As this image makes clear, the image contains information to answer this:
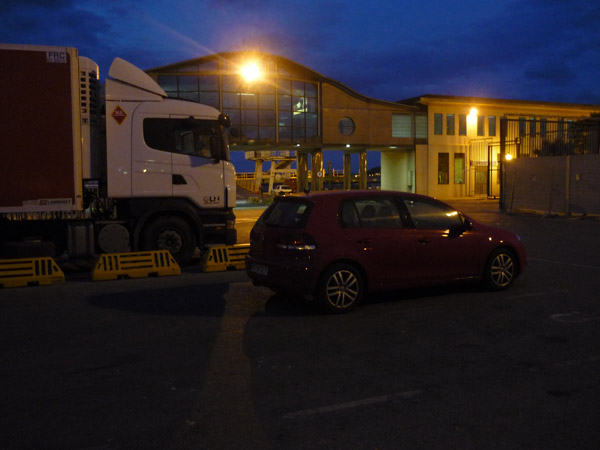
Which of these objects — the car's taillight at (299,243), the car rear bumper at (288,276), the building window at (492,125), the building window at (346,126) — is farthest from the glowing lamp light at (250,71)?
the car's taillight at (299,243)

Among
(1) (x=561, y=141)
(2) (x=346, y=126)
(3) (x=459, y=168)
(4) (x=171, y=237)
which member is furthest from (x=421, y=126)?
(4) (x=171, y=237)

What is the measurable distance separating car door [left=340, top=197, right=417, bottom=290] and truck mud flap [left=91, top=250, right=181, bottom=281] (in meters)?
4.04

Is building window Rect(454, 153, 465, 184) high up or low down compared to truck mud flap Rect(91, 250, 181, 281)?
up

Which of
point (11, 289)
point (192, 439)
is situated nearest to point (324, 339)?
point (192, 439)

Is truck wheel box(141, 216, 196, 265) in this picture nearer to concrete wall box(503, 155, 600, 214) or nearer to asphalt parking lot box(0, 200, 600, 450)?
asphalt parking lot box(0, 200, 600, 450)

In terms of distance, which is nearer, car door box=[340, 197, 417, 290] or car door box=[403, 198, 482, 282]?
car door box=[340, 197, 417, 290]

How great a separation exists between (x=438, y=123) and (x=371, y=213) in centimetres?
4016

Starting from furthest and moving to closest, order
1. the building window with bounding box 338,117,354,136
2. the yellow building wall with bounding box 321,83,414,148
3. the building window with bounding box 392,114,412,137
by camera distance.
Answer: the building window with bounding box 392,114,412,137 < the building window with bounding box 338,117,354,136 < the yellow building wall with bounding box 321,83,414,148

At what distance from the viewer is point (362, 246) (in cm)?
695

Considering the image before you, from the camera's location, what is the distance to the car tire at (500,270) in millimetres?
7992

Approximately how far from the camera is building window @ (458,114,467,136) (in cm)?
4637

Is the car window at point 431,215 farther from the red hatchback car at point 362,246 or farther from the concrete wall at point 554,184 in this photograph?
the concrete wall at point 554,184

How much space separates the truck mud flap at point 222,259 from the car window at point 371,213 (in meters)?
3.67

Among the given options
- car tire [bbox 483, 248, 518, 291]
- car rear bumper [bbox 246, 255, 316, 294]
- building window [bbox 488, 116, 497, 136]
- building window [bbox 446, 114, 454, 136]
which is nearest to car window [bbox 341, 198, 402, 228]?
car rear bumper [bbox 246, 255, 316, 294]
